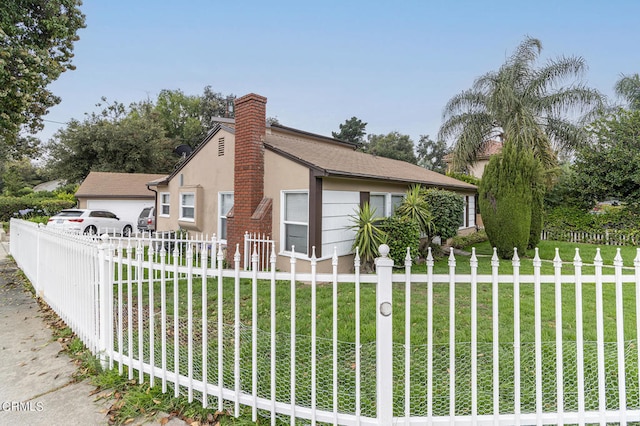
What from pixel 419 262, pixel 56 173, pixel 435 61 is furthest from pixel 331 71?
pixel 56 173

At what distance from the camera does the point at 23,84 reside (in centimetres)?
703

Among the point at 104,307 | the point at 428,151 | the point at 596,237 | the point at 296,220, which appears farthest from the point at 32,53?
the point at 428,151

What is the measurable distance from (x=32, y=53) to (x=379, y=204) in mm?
8974

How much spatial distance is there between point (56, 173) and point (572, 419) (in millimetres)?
37583

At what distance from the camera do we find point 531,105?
16.9m

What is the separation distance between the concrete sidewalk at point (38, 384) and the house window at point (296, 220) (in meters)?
4.99

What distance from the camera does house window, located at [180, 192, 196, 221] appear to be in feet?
40.2

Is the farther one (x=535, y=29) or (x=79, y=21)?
(x=535, y=29)

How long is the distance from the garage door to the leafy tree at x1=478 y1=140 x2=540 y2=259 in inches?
802

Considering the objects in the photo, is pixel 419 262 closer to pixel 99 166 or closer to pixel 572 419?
pixel 572 419

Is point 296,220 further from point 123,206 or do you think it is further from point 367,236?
point 123,206

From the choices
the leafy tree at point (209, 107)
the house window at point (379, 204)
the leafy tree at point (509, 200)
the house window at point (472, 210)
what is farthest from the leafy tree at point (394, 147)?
the house window at point (379, 204)

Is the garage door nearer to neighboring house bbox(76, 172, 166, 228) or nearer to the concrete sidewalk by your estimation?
neighboring house bbox(76, 172, 166, 228)

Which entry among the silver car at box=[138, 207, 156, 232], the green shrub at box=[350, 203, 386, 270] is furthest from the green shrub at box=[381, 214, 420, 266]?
the silver car at box=[138, 207, 156, 232]
